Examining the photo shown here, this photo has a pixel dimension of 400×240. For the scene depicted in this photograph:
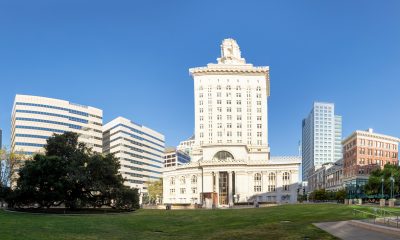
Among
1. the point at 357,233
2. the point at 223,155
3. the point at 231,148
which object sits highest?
the point at 231,148

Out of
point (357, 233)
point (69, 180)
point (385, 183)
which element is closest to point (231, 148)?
point (385, 183)

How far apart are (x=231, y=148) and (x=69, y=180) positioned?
78.2 meters

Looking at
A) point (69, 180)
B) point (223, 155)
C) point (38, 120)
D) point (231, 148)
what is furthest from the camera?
point (38, 120)

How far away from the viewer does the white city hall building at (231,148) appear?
130 metres

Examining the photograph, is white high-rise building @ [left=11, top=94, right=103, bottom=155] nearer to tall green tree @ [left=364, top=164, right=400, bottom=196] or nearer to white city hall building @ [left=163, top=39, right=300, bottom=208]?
white city hall building @ [left=163, top=39, right=300, bottom=208]

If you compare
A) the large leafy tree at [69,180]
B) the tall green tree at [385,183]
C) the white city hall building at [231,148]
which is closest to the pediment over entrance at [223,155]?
the white city hall building at [231,148]

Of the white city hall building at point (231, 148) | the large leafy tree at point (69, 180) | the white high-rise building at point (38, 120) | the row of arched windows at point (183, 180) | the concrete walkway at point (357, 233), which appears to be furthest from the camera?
the white high-rise building at point (38, 120)

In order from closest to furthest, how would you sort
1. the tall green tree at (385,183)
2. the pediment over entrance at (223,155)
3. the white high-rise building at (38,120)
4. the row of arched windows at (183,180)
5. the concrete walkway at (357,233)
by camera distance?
the concrete walkway at (357,233) < the tall green tree at (385,183) < the row of arched windows at (183,180) < the pediment over entrance at (223,155) < the white high-rise building at (38,120)

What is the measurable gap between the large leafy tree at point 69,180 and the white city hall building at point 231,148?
196 feet

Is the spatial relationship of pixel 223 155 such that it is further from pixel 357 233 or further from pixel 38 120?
pixel 357 233

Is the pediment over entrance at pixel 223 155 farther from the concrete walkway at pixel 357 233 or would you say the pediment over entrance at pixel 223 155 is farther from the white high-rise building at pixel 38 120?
the concrete walkway at pixel 357 233

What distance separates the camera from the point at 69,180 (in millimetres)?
64500

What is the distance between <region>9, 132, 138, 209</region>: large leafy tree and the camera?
65188 millimetres

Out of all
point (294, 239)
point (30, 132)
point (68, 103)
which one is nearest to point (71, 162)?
point (294, 239)
